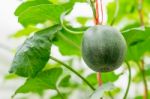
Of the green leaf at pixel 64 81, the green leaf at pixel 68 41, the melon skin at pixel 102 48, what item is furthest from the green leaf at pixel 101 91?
the green leaf at pixel 64 81

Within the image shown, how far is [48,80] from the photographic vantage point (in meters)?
0.88

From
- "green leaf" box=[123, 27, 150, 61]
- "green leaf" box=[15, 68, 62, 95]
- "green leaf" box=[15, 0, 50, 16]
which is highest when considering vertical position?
"green leaf" box=[15, 0, 50, 16]

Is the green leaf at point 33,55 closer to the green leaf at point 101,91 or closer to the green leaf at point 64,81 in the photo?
the green leaf at point 101,91

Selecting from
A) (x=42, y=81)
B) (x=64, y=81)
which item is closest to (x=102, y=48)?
(x=42, y=81)

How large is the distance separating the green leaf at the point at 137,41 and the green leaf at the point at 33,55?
17 cm

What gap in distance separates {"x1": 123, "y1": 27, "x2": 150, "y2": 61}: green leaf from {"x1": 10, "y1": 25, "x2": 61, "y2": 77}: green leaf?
0.17 m

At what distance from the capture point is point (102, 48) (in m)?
0.60

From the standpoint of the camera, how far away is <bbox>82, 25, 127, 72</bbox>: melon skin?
1.96 feet

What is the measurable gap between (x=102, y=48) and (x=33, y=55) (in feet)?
0.44

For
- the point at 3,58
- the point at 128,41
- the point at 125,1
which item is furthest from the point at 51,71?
the point at 3,58

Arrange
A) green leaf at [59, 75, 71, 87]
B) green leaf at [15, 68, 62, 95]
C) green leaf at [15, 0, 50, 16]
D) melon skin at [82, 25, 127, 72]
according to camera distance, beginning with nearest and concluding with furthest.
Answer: melon skin at [82, 25, 127, 72], green leaf at [15, 0, 50, 16], green leaf at [15, 68, 62, 95], green leaf at [59, 75, 71, 87]

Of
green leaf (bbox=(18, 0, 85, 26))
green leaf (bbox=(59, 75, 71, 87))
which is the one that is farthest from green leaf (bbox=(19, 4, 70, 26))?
green leaf (bbox=(59, 75, 71, 87))

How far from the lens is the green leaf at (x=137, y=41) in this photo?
30.7 inches

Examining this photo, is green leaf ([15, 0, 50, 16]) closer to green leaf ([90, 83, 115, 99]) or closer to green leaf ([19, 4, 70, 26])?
green leaf ([19, 4, 70, 26])
